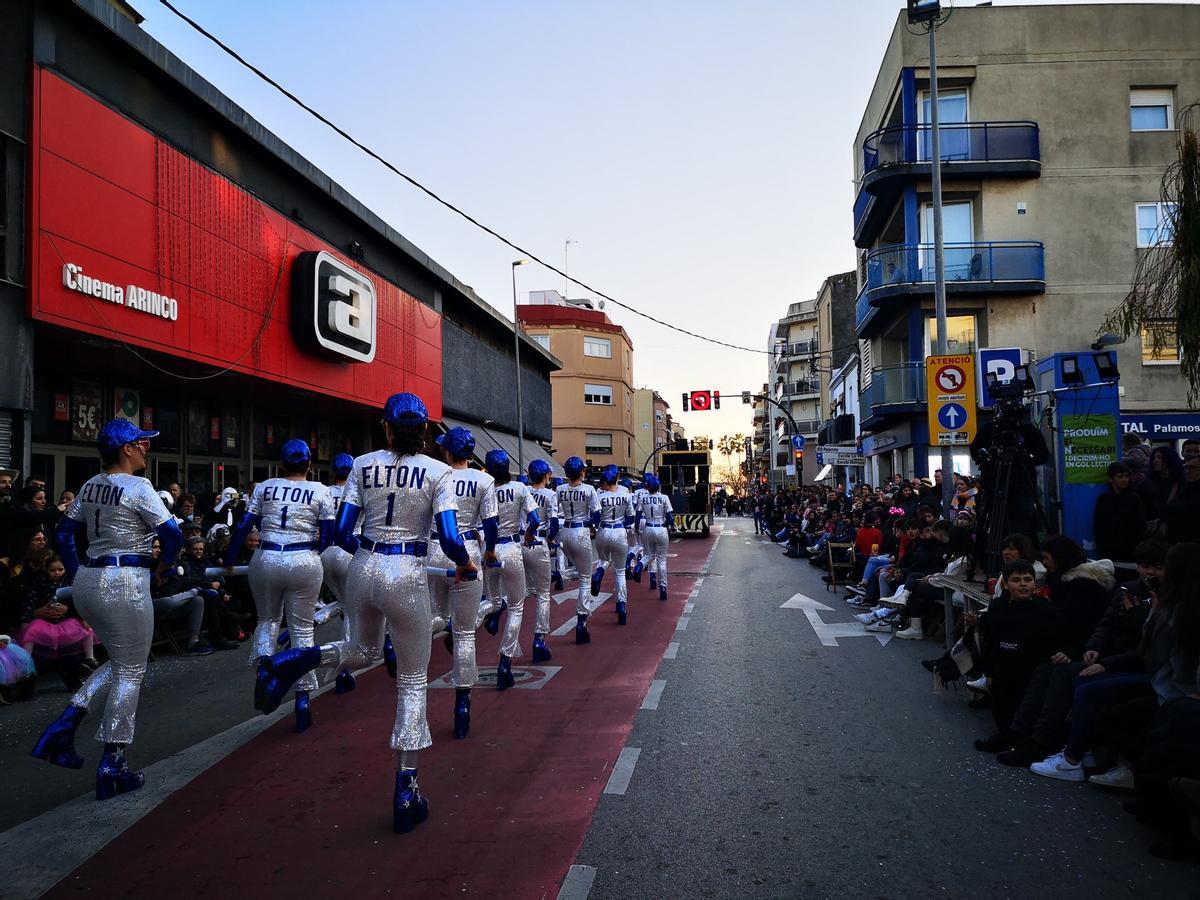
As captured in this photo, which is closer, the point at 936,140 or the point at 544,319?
the point at 936,140

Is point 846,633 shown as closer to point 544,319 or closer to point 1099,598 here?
point 1099,598

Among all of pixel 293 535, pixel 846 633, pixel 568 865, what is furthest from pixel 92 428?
pixel 568 865

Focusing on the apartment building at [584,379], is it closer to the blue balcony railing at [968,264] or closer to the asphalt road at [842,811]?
the blue balcony railing at [968,264]

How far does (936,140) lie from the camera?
16125 mm

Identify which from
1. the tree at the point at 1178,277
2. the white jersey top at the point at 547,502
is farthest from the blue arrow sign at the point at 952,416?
the white jersey top at the point at 547,502

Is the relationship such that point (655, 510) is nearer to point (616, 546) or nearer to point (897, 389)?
point (616, 546)

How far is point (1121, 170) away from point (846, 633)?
21537 millimetres

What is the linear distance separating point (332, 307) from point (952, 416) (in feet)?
42.8

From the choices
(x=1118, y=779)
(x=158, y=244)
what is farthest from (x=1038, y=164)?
(x=1118, y=779)

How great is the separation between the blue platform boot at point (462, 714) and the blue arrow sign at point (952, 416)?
8513 millimetres

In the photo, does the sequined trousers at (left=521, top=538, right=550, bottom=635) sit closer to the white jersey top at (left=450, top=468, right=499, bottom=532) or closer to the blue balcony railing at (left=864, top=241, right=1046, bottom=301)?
the white jersey top at (left=450, top=468, right=499, bottom=532)

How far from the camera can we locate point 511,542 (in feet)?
27.1

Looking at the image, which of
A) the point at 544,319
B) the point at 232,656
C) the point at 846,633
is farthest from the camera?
the point at 544,319

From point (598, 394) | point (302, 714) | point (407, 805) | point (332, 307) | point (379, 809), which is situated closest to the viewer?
point (407, 805)
